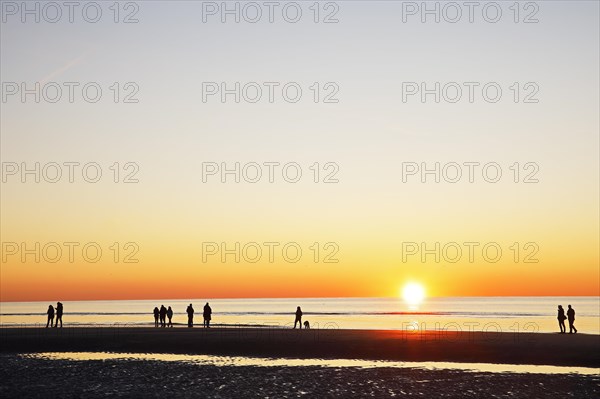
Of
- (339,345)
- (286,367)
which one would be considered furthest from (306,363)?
(339,345)

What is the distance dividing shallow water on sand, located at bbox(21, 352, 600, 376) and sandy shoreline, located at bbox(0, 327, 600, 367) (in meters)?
1.80

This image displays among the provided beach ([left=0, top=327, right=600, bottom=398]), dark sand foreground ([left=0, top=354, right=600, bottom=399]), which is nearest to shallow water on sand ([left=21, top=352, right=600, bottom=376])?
beach ([left=0, top=327, right=600, bottom=398])

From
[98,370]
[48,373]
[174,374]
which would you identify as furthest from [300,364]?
[48,373]

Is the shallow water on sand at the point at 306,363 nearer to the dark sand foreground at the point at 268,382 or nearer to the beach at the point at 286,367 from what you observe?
the beach at the point at 286,367

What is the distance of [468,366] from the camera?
33.7 m

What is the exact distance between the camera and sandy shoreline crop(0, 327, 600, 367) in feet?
125

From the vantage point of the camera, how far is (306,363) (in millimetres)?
35219

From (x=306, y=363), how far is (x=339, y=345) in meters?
10.1

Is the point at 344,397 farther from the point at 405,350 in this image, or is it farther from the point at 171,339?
the point at 171,339

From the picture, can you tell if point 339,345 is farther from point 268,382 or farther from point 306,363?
point 268,382

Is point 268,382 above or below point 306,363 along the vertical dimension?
above

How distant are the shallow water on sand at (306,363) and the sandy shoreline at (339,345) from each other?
1802 mm

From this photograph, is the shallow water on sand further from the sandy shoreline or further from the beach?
the sandy shoreline

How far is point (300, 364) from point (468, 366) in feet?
26.4
